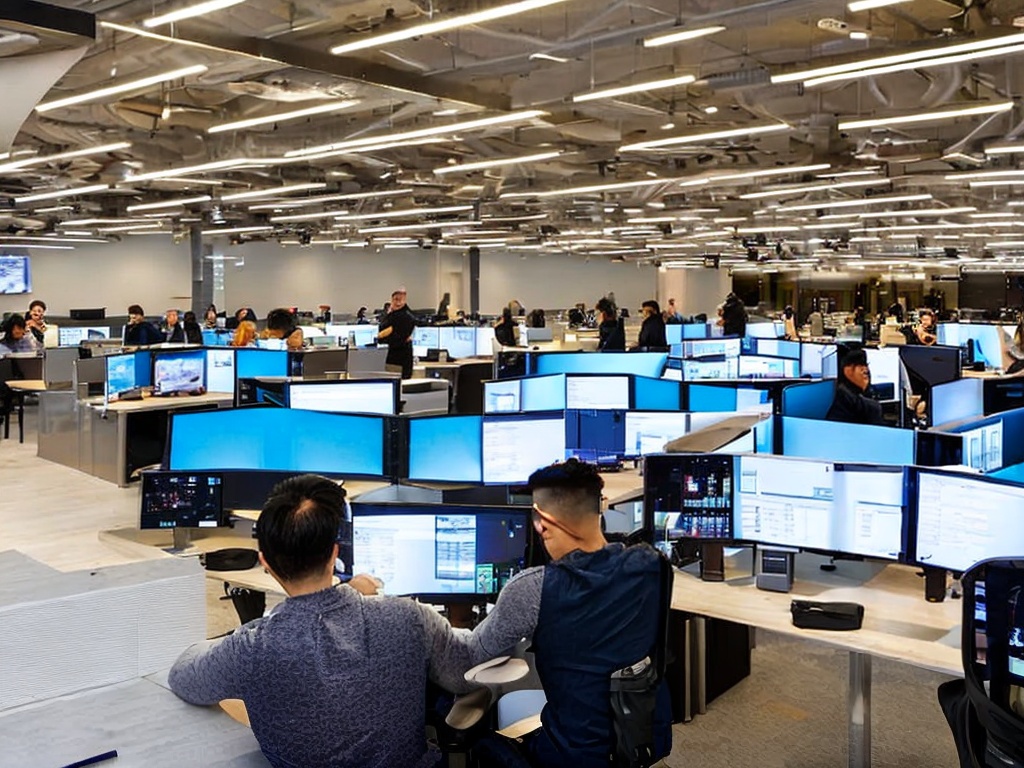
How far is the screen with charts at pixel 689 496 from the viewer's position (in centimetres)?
403

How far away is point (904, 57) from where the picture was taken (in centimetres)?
666

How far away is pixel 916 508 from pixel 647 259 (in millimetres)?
34170

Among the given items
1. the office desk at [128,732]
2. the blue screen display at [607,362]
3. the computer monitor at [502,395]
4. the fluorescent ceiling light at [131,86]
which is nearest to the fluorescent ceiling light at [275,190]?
the fluorescent ceiling light at [131,86]

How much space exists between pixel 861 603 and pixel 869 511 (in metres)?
0.35

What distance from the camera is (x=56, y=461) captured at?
32.7ft

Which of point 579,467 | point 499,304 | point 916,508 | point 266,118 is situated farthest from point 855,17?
point 499,304

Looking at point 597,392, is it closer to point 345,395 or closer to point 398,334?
point 345,395

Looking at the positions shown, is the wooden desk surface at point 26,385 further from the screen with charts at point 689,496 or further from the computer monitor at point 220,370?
the screen with charts at point 689,496

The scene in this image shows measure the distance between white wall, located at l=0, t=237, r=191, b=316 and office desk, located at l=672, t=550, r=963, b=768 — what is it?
84.9 feet

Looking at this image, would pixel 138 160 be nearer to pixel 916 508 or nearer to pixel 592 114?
pixel 592 114

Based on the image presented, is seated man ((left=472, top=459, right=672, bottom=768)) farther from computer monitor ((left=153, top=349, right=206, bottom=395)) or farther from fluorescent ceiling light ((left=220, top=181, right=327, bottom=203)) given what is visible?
fluorescent ceiling light ((left=220, top=181, right=327, bottom=203))

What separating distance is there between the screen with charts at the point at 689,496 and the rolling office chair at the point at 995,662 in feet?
5.00

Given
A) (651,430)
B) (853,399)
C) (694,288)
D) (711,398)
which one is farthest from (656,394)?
(694,288)

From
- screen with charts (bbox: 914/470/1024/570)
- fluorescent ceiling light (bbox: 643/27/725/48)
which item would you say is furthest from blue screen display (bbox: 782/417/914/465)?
fluorescent ceiling light (bbox: 643/27/725/48)
